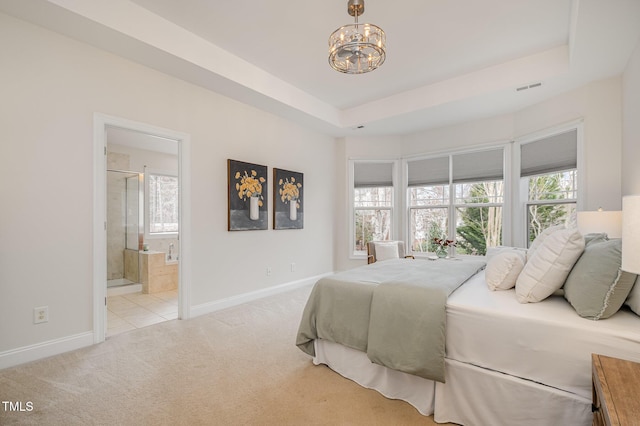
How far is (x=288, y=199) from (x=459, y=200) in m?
2.92

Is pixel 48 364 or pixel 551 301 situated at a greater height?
pixel 551 301

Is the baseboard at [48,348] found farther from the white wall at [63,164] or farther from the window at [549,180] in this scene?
the window at [549,180]

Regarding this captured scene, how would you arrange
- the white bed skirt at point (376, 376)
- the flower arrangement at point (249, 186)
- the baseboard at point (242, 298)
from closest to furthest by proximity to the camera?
1. the white bed skirt at point (376, 376)
2. the baseboard at point (242, 298)
3. the flower arrangement at point (249, 186)

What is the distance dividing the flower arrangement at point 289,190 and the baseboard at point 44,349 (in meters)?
2.85

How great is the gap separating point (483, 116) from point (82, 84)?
5.07 meters

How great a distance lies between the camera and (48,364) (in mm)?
2389

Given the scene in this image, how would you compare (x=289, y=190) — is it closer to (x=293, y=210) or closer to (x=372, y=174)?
(x=293, y=210)

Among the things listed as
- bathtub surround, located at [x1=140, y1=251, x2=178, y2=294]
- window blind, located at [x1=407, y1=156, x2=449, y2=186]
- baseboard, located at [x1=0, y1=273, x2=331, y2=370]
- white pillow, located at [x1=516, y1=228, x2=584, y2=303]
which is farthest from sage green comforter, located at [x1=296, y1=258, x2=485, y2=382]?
bathtub surround, located at [x1=140, y1=251, x2=178, y2=294]

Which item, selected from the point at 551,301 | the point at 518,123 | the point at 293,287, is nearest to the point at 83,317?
the point at 293,287

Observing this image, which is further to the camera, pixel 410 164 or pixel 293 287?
pixel 410 164

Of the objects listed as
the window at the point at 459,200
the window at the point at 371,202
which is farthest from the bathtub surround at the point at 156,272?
the window at the point at 459,200

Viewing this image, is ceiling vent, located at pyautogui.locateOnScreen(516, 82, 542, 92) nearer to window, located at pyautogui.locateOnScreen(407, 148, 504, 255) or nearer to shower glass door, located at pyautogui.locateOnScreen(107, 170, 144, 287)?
window, located at pyautogui.locateOnScreen(407, 148, 504, 255)

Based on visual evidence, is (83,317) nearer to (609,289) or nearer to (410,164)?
(609,289)

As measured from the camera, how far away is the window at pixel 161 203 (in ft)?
18.7
